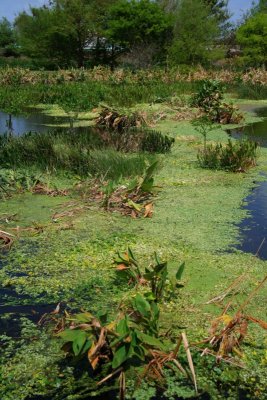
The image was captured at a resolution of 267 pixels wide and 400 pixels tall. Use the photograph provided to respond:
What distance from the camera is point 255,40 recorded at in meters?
27.7

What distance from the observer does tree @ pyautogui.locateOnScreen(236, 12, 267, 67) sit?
→ 27.6 metres

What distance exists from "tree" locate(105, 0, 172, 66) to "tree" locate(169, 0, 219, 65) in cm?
116

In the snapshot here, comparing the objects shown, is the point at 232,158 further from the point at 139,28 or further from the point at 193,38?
the point at 139,28

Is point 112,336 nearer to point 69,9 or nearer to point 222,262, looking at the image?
point 222,262

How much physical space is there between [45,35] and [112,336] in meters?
32.8

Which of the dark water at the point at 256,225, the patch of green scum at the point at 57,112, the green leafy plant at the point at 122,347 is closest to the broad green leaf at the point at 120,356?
the green leafy plant at the point at 122,347

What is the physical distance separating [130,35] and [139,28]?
679 millimetres

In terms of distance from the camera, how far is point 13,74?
19.1m

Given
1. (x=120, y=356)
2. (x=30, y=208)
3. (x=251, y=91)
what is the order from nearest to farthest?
(x=120, y=356)
(x=30, y=208)
(x=251, y=91)

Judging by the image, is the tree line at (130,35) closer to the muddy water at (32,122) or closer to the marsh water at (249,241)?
the muddy water at (32,122)

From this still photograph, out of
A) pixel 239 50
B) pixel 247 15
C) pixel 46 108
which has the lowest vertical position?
pixel 46 108

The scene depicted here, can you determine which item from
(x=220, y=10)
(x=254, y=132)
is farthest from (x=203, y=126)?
(x=220, y=10)

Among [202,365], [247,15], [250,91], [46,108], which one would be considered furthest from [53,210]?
[247,15]

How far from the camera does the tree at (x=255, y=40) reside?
2758 centimetres
